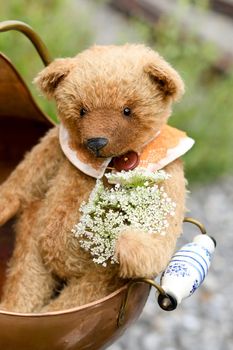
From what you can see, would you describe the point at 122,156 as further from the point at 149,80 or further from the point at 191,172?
the point at 191,172

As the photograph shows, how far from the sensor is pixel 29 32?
1170 millimetres

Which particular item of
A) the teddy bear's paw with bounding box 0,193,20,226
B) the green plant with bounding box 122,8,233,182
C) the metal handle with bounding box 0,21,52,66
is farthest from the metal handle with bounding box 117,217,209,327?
the green plant with bounding box 122,8,233,182

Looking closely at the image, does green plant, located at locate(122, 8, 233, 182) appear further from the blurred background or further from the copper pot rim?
the copper pot rim

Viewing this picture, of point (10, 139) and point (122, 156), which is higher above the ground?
point (122, 156)

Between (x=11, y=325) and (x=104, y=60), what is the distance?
1.27 ft

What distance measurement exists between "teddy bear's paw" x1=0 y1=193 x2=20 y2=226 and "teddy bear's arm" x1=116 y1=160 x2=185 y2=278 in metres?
0.27

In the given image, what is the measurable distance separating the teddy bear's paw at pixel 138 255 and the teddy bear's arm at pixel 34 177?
274 millimetres

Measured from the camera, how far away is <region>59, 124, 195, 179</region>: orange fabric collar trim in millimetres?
1022

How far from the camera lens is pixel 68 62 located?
1.02m

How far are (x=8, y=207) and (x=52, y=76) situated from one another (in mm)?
248

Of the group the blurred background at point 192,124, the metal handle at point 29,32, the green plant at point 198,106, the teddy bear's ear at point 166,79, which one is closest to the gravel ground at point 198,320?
the blurred background at point 192,124

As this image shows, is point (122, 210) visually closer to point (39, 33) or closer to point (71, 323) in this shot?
point (71, 323)

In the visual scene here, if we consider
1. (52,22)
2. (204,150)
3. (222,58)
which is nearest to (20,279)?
(52,22)

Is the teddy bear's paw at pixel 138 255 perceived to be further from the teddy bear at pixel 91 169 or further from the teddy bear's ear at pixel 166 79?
the teddy bear's ear at pixel 166 79
